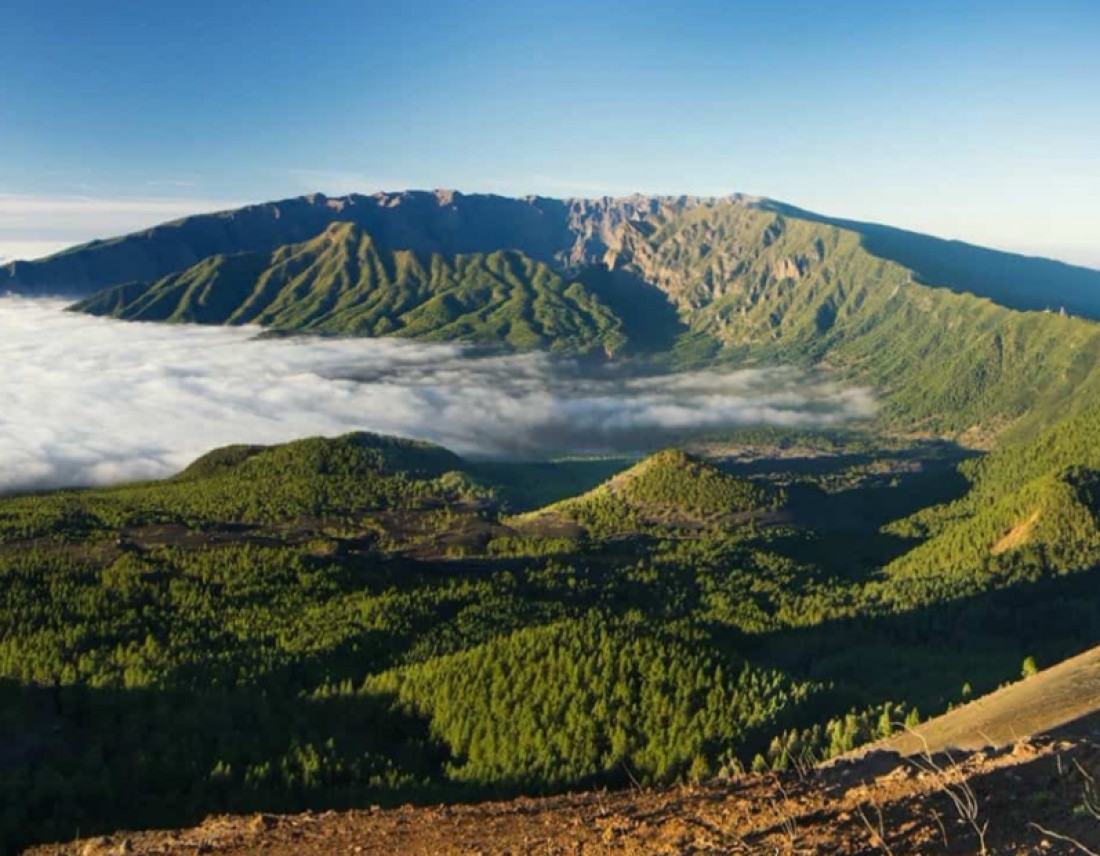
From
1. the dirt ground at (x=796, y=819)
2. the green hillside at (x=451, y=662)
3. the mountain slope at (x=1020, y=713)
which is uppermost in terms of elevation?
the dirt ground at (x=796, y=819)

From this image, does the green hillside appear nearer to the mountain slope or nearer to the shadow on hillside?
the shadow on hillside

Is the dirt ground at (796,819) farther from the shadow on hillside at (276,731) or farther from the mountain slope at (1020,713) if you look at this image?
the shadow on hillside at (276,731)

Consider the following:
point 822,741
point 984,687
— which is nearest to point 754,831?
point 822,741

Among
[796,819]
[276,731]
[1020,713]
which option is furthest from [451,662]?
[796,819]

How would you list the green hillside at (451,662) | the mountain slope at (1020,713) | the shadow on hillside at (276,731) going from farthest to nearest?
the green hillside at (451,662)
the shadow on hillside at (276,731)
the mountain slope at (1020,713)

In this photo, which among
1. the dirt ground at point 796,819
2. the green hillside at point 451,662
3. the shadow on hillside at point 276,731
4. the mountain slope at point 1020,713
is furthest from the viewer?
the green hillside at point 451,662

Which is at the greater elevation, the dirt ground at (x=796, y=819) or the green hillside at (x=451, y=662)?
the dirt ground at (x=796, y=819)

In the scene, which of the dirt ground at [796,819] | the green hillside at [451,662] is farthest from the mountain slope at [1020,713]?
the dirt ground at [796,819]

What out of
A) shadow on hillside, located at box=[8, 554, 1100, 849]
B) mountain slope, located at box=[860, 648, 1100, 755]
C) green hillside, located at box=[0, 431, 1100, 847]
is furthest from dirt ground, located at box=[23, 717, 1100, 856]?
shadow on hillside, located at box=[8, 554, 1100, 849]

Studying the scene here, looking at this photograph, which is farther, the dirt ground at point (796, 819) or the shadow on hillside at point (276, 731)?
the shadow on hillside at point (276, 731)
